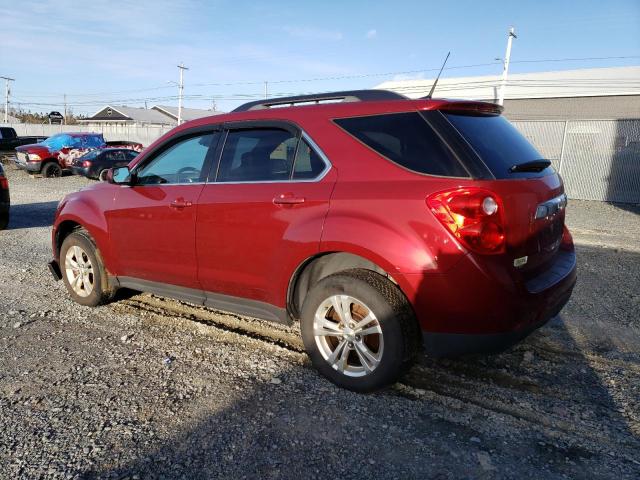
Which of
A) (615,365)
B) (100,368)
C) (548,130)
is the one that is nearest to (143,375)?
(100,368)

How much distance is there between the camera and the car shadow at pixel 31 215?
9.51 meters

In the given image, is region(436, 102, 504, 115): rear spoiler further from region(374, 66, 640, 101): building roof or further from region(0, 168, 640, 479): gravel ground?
region(374, 66, 640, 101): building roof

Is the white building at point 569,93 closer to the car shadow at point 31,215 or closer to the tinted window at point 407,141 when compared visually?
the car shadow at point 31,215

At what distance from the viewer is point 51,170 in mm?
20391

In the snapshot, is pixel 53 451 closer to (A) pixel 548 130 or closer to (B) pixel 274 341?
(B) pixel 274 341

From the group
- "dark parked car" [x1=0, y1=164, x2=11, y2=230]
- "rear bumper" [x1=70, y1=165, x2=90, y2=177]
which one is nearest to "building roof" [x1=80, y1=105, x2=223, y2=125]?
"rear bumper" [x1=70, y1=165, x2=90, y2=177]

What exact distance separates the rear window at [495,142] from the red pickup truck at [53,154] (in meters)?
20.9

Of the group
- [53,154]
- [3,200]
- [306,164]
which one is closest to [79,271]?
[306,164]

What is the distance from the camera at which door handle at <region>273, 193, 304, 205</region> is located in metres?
3.16

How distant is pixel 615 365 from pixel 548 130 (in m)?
14.3

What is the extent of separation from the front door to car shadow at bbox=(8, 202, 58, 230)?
6.25m

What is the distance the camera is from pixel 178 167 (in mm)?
4055

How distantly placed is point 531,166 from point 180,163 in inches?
107

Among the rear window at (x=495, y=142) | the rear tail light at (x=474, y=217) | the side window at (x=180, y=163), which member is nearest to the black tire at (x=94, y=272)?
the side window at (x=180, y=163)
